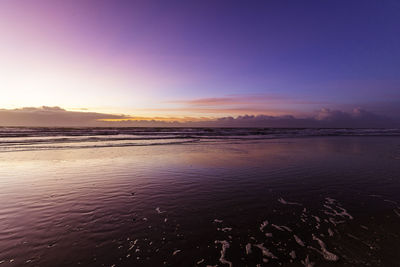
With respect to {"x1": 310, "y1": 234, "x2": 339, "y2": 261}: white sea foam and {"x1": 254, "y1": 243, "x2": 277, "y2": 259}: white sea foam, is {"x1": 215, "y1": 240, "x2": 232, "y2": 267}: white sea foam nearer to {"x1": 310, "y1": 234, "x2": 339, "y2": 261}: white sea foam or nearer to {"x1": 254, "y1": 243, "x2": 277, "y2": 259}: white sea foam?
{"x1": 254, "y1": 243, "x2": 277, "y2": 259}: white sea foam

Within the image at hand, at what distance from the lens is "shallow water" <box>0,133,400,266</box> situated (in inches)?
171

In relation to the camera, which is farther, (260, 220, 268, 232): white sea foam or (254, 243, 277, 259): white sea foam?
(260, 220, 268, 232): white sea foam

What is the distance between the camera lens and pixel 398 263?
4023 millimetres

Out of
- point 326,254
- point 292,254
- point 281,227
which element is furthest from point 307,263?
point 281,227

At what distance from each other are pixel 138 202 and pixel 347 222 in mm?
6830

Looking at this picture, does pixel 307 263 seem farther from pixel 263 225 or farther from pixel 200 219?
pixel 200 219

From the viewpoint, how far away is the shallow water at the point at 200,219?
436cm

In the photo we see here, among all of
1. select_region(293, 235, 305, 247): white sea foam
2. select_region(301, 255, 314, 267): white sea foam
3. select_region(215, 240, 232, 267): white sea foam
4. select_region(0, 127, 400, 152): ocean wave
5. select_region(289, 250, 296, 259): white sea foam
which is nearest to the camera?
select_region(301, 255, 314, 267): white sea foam

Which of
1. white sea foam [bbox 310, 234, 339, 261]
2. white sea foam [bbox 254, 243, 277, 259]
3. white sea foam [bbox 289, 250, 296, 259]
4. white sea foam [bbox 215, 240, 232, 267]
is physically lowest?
white sea foam [bbox 215, 240, 232, 267]

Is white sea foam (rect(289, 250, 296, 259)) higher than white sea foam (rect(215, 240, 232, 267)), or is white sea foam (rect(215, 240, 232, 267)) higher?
white sea foam (rect(289, 250, 296, 259))

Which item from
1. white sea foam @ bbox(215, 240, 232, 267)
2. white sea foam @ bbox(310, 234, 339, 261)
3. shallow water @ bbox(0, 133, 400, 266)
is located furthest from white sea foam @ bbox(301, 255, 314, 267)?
white sea foam @ bbox(215, 240, 232, 267)

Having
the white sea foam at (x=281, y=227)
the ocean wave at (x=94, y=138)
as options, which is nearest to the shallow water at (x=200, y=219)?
the white sea foam at (x=281, y=227)

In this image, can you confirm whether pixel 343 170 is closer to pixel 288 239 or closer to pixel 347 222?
pixel 347 222

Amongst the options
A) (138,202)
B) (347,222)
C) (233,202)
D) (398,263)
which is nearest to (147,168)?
(138,202)
